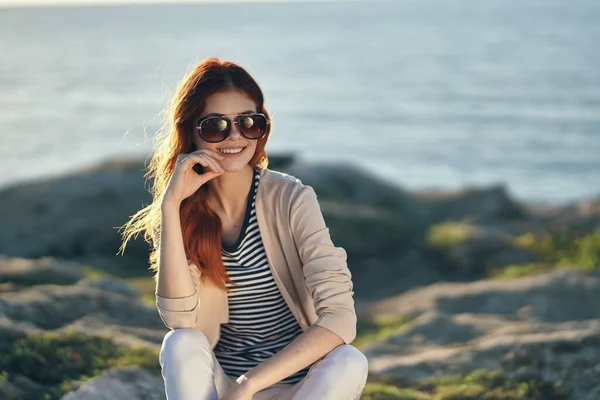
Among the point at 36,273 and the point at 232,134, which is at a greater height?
the point at 232,134

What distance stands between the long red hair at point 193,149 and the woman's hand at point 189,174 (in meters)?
0.16

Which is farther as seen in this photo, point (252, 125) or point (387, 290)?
point (387, 290)

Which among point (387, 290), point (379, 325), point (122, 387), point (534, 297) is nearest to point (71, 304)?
point (122, 387)

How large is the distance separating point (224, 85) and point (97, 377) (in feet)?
6.59

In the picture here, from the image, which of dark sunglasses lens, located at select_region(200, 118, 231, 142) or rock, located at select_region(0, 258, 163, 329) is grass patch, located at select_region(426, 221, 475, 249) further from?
dark sunglasses lens, located at select_region(200, 118, 231, 142)

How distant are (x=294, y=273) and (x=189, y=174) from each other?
66 cm

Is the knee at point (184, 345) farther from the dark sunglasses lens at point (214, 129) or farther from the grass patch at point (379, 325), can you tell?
the grass patch at point (379, 325)

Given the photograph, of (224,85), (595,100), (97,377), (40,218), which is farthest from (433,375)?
(595,100)

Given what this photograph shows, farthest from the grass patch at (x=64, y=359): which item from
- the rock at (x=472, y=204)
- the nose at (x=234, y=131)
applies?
the rock at (x=472, y=204)

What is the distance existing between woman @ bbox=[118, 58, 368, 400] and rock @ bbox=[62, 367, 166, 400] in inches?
38.0

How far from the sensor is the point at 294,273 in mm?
4273

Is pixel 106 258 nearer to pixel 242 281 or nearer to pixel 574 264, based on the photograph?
pixel 574 264

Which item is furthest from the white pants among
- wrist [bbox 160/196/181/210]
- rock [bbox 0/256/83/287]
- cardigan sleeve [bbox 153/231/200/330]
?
rock [bbox 0/256/83/287]

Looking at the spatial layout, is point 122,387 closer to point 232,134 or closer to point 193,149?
point 193,149
